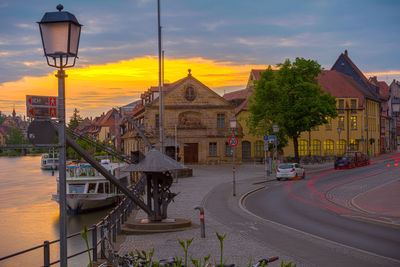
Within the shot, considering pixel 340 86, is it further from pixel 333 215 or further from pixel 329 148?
pixel 333 215

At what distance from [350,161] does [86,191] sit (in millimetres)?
28922

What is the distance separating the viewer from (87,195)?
3531 centimetres

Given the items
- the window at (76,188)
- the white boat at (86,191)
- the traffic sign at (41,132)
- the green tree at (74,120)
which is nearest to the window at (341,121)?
the white boat at (86,191)

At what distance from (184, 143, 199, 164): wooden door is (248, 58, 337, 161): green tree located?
445 inches

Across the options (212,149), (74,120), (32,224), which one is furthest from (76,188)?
(74,120)

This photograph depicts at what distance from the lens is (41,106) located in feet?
21.1

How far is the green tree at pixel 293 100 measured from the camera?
52312mm

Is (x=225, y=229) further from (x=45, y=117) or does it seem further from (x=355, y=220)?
(x=45, y=117)

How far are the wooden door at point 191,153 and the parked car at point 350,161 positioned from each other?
61.6 feet

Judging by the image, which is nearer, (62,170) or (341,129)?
(62,170)

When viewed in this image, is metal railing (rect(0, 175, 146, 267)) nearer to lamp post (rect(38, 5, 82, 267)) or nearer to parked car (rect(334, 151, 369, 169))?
lamp post (rect(38, 5, 82, 267))

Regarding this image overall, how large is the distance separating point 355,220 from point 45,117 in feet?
51.9

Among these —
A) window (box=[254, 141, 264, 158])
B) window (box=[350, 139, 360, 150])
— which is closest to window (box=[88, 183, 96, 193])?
window (box=[254, 141, 264, 158])

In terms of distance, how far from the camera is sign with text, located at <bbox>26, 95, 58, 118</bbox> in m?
6.31
